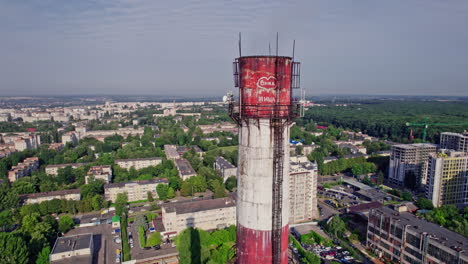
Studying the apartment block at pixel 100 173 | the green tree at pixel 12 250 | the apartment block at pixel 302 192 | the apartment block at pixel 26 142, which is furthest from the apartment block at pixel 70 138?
the apartment block at pixel 302 192

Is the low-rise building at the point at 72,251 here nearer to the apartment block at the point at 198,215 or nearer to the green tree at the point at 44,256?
the green tree at the point at 44,256

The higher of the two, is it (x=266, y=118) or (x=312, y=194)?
(x=266, y=118)

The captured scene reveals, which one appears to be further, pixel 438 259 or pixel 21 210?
pixel 21 210

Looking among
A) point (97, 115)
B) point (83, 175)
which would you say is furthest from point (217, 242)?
point (97, 115)

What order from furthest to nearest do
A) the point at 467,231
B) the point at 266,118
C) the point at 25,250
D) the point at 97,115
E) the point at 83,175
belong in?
the point at 97,115 < the point at 83,175 < the point at 467,231 < the point at 25,250 < the point at 266,118

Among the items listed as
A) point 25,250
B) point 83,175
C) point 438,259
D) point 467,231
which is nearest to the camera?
point 438,259

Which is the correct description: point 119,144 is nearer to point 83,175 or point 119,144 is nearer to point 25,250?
point 83,175

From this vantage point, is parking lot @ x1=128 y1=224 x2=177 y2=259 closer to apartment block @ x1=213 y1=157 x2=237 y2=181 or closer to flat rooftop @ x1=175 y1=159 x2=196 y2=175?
flat rooftop @ x1=175 y1=159 x2=196 y2=175

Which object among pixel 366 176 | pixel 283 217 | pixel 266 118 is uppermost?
pixel 266 118
